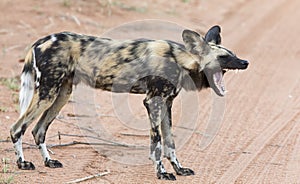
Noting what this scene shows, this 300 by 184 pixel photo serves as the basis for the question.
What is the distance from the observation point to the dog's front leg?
520cm

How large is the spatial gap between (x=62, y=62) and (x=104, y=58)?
0.31 m

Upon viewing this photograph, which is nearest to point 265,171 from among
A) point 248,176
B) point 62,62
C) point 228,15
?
point 248,176

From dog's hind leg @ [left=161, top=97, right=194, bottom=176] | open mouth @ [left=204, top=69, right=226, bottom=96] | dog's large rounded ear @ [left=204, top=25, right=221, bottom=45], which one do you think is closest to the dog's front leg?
dog's hind leg @ [left=161, top=97, right=194, bottom=176]

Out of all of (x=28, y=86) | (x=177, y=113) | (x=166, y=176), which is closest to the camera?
(x=166, y=176)

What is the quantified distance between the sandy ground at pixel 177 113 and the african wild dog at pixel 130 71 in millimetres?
322

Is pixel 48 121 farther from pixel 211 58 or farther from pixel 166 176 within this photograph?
pixel 211 58

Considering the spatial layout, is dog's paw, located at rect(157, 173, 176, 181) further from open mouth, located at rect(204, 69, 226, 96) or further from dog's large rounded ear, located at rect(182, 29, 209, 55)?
dog's large rounded ear, located at rect(182, 29, 209, 55)

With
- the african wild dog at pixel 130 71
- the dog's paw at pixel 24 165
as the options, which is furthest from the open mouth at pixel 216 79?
the dog's paw at pixel 24 165

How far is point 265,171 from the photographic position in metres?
5.44

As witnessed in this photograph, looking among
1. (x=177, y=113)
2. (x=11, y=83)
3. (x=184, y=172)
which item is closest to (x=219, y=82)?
(x=184, y=172)

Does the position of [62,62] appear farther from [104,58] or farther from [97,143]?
[97,143]

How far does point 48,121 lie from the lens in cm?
555

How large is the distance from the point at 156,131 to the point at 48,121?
0.89m

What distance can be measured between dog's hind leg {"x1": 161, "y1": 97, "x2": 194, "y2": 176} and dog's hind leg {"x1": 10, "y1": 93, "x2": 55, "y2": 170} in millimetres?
885
